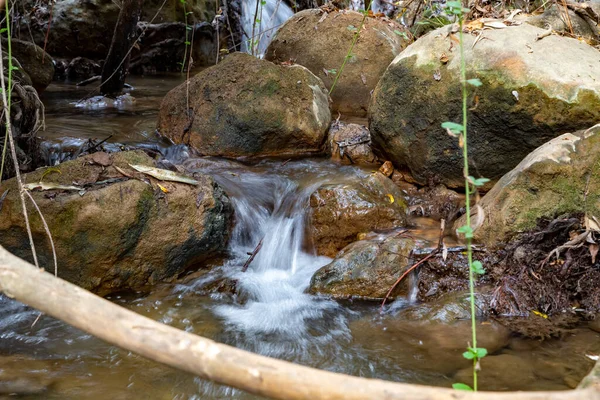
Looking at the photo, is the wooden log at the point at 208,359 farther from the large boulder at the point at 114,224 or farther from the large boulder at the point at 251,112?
the large boulder at the point at 251,112

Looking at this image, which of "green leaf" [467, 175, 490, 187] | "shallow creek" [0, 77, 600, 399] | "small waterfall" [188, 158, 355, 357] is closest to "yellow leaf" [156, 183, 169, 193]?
"shallow creek" [0, 77, 600, 399]

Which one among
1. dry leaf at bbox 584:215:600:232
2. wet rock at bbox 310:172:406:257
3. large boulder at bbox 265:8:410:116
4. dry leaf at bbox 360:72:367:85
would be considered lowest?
wet rock at bbox 310:172:406:257

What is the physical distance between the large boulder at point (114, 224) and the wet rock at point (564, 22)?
13.5 ft

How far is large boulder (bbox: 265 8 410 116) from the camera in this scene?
750cm

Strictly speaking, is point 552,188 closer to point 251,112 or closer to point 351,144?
point 351,144

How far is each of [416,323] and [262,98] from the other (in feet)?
10.5

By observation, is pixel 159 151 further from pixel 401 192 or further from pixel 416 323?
pixel 416 323

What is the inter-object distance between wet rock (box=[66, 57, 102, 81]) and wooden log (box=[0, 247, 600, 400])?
33.4 feet

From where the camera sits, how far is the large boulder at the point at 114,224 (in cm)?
395

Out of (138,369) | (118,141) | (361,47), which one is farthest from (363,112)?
(138,369)

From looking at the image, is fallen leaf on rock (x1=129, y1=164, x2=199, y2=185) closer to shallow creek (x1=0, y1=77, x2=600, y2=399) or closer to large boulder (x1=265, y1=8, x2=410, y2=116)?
shallow creek (x1=0, y1=77, x2=600, y2=399)

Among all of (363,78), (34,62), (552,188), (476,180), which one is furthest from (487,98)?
(34,62)

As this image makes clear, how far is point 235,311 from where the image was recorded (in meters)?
4.05

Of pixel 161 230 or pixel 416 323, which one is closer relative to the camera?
pixel 416 323
